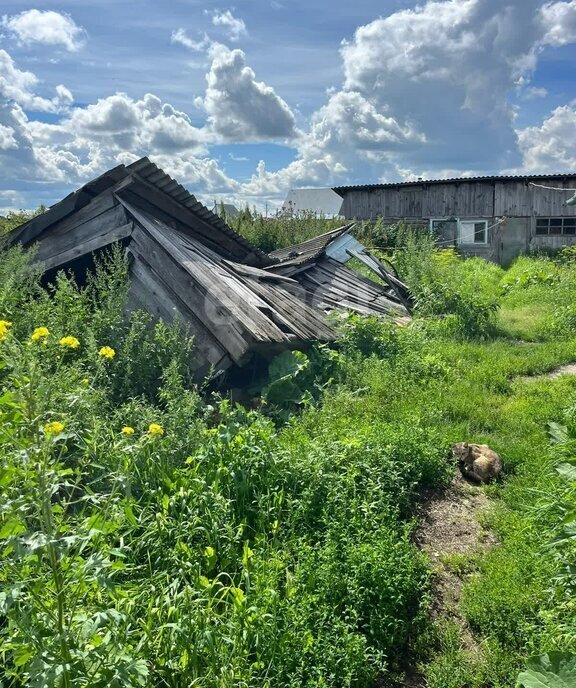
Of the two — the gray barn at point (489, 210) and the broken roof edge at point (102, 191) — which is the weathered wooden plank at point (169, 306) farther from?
the gray barn at point (489, 210)

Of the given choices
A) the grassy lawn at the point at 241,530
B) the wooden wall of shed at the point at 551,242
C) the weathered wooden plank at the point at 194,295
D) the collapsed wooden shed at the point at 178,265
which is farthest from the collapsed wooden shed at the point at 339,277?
the wooden wall of shed at the point at 551,242

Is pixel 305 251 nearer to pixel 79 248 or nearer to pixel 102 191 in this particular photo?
pixel 102 191

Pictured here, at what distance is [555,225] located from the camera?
23344 mm

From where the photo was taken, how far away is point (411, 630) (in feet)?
10.7

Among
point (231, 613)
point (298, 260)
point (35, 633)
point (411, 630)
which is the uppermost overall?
point (298, 260)

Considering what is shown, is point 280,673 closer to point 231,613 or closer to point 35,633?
point 231,613

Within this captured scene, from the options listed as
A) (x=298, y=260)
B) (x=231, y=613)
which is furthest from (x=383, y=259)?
(x=231, y=613)

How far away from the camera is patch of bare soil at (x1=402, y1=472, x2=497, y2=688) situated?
11.1 feet

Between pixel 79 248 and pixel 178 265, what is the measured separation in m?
2.04

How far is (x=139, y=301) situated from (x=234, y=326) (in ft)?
6.32

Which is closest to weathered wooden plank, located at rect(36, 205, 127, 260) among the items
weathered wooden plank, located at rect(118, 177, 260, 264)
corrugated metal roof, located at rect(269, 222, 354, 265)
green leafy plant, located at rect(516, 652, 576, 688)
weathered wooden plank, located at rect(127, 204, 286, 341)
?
weathered wooden plank, located at rect(127, 204, 286, 341)

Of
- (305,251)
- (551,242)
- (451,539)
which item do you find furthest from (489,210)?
(451,539)

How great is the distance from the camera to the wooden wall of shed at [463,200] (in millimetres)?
23141

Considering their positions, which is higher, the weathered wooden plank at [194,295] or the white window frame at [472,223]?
the white window frame at [472,223]
